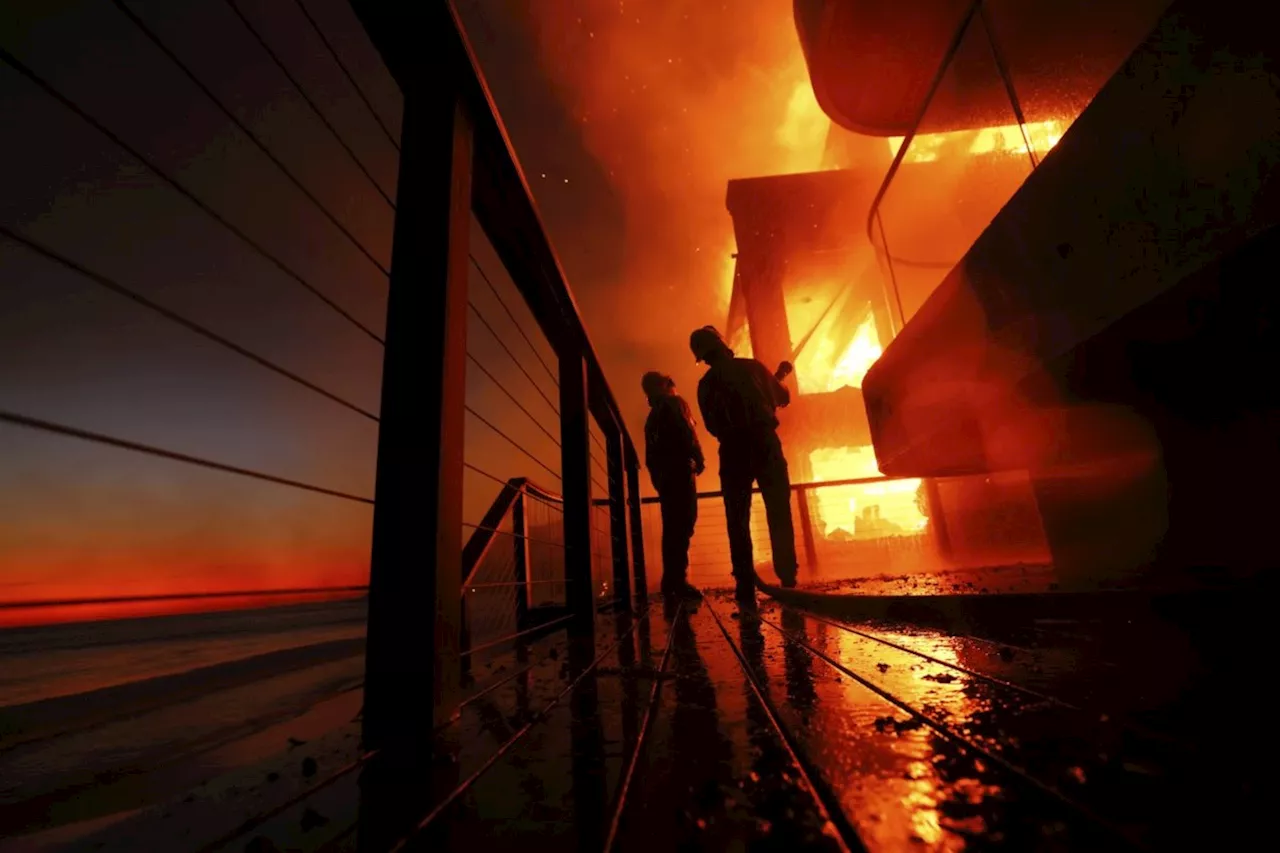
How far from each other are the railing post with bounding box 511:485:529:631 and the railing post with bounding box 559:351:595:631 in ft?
1.49

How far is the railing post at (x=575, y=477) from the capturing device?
2.18 metres

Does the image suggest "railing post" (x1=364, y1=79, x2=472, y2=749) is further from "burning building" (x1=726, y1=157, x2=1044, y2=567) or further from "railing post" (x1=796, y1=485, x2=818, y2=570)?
"burning building" (x1=726, y1=157, x2=1044, y2=567)

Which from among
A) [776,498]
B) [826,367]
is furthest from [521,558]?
[826,367]

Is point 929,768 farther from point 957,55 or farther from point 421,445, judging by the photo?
point 957,55

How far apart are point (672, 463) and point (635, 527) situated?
25.3 inches

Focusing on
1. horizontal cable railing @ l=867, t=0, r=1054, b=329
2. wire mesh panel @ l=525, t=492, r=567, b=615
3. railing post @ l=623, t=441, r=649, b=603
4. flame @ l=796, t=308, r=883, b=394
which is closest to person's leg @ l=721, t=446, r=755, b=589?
railing post @ l=623, t=441, r=649, b=603

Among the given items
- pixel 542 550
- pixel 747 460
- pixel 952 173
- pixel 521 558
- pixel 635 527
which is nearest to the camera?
pixel 521 558

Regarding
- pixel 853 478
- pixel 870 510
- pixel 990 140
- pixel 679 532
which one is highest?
pixel 990 140

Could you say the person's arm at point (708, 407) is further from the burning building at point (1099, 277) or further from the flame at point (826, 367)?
the flame at point (826, 367)

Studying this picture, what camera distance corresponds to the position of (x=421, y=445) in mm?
894

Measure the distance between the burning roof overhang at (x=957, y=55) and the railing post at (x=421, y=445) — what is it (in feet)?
7.42

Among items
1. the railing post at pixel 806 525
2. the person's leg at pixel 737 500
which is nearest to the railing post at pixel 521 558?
the person's leg at pixel 737 500

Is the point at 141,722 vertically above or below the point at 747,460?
below

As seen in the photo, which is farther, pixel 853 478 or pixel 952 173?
pixel 853 478
